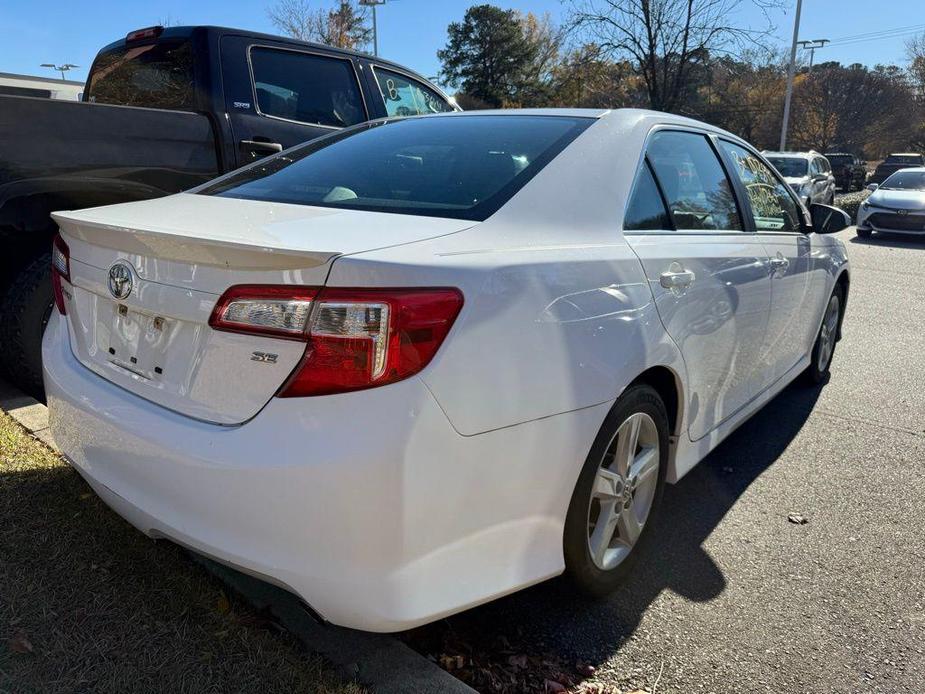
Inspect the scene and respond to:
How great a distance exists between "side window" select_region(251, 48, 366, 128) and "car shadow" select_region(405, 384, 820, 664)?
11.7ft

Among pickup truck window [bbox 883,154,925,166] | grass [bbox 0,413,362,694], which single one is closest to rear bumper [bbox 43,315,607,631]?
grass [bbox 0,413,362,694]

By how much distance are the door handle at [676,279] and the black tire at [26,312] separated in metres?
2.96

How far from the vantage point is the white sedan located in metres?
1.71

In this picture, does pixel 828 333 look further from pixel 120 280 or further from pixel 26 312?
pixel 26 312

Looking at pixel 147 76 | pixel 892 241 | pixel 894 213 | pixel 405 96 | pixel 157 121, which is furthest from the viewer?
pixel 892 241

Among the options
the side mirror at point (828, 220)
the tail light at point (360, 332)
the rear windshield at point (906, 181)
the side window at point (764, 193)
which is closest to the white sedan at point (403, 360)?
the tail light at point (360, 332)

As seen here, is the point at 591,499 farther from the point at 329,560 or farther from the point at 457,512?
the point at 329,560

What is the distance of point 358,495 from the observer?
1.68 meters

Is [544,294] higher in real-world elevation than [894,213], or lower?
higher

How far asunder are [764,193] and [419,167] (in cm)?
221

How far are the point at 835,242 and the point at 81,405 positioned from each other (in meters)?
4.51

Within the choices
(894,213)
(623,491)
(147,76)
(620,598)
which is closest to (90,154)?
(147,76)

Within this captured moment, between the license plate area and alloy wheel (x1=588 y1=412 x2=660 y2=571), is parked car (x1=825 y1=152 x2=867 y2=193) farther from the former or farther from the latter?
the license plate area

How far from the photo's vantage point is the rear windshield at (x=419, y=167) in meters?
2.29
